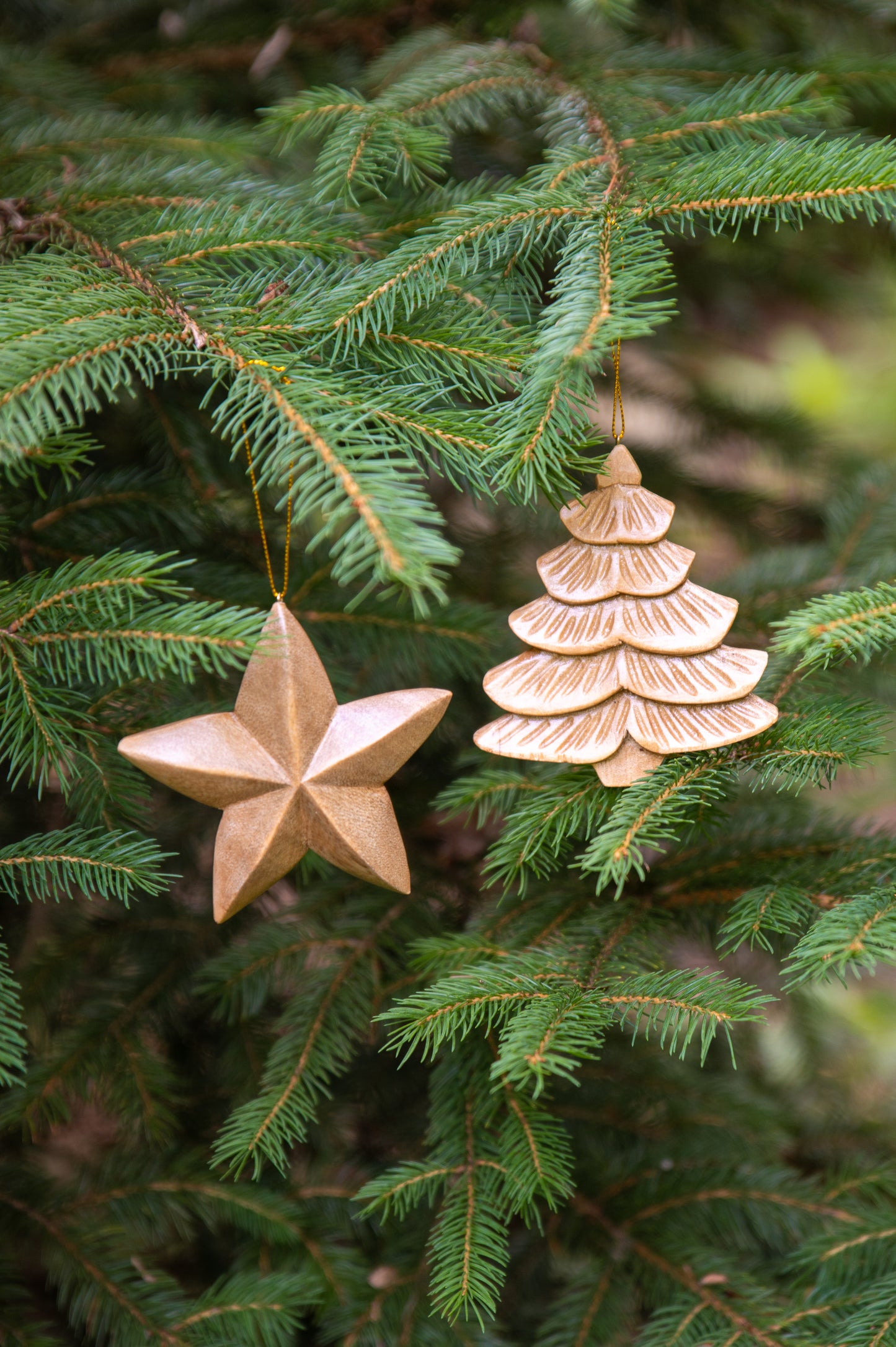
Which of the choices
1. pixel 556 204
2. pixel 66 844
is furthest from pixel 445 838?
pixel 556 204

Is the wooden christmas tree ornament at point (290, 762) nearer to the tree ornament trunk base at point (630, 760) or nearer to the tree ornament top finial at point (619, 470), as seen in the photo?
the tree ornament trunk base at point (630, 760)

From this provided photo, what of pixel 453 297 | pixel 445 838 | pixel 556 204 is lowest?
pixel 445 838

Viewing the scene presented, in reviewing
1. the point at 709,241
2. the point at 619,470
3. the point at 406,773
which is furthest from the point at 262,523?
the point at 709,241

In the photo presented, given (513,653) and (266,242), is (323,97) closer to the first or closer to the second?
(266,242)

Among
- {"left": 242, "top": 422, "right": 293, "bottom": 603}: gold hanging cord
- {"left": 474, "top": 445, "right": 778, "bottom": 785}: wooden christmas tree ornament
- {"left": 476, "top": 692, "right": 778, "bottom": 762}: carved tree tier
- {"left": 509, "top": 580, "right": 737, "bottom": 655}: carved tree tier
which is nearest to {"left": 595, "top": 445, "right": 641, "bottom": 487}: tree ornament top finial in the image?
{"left": 474, "top": 445, "right": 778, "bottom": 785}: wooden christmas tree ornament

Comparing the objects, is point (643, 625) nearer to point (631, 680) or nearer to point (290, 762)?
point (631, 680)
